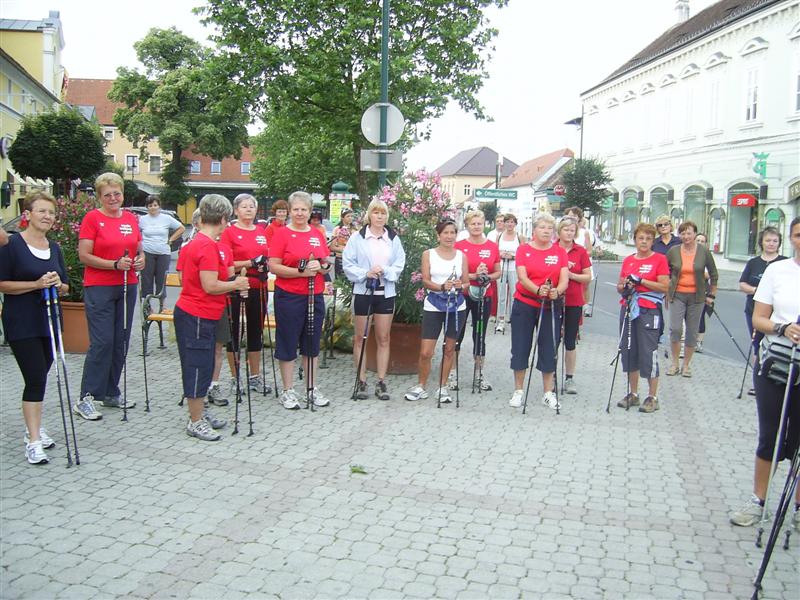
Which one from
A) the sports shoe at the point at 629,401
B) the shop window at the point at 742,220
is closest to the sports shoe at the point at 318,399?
the sports shoe at the point at 629,401

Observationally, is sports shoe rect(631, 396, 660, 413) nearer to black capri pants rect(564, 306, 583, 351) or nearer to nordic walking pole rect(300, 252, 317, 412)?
black capri pants rect(564, 306, 583, 351)

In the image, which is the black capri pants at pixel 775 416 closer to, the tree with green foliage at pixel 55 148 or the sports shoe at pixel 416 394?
the sports shoe at pixel 416 394

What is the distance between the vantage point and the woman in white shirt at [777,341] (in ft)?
15.2

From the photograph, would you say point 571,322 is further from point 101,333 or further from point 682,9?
point 682,9

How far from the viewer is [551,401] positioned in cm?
792

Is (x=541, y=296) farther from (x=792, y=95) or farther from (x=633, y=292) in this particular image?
(x=792, y=95)

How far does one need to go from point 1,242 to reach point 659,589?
15.7 ft

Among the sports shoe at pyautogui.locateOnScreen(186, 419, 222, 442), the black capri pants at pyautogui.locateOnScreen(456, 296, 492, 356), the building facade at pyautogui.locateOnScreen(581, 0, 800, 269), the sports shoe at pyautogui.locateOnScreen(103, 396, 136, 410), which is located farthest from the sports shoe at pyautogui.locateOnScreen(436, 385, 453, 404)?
the building facade at pyautogui.locateOnScreen(581, 0, 800, 269)

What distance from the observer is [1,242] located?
214 inches

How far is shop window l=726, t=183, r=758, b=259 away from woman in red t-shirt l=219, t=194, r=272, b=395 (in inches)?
1064

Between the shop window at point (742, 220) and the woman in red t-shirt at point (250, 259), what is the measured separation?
1064 inches

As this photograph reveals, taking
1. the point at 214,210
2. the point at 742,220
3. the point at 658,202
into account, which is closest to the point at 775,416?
the point at 214,210

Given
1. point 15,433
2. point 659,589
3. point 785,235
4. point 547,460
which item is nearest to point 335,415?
point 547,460

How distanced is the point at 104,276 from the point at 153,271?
4489 mm
